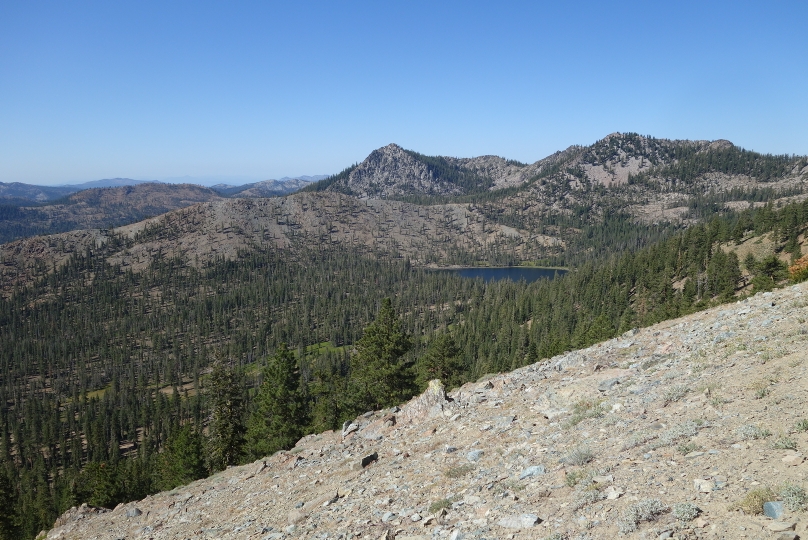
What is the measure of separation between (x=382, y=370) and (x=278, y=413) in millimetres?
10667

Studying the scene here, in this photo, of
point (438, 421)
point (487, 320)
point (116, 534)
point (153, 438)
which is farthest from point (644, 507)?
point (487, 320)

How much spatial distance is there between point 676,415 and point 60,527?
31.1m

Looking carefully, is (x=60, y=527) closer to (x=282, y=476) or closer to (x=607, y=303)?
(x=282, y=476)

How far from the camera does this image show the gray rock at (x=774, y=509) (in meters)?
7.22

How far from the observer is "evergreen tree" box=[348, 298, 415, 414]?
42094 millimetres

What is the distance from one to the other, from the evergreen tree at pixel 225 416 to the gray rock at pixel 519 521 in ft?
118

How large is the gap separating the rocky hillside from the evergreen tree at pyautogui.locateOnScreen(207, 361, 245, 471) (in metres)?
15.4

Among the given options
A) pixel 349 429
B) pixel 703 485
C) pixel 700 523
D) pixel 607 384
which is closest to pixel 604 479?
pixel 703 485

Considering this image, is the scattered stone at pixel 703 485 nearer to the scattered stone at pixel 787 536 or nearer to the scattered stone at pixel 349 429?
the scattered stone at pixel 787 536

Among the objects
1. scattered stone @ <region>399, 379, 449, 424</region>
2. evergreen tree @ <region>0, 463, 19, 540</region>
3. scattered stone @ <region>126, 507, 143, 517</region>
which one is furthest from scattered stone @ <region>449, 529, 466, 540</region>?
evergreen tree @ <region>0, 463, 19, 540</region>

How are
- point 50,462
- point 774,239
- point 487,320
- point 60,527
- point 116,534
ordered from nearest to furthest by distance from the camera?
1. point 116,534
2. point 60,527
3. point 774,239
4. point 50,462
5. point 487,320

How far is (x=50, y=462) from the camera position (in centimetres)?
11425

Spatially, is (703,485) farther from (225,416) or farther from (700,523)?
(225,416)

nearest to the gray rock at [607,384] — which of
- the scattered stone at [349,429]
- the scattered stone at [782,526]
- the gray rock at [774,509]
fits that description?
the gray rock at [774,509]
